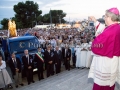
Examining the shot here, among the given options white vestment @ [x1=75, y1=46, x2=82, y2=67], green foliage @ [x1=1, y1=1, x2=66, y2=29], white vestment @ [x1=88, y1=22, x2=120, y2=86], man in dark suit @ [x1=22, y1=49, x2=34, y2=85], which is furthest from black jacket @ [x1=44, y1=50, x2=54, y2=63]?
green foliage @ [x1=1, y1=1, x2=66, y2=29]

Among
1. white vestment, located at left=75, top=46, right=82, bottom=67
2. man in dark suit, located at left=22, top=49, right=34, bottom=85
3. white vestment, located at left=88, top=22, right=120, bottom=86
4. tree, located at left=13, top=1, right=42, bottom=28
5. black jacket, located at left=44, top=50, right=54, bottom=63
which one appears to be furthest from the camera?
tree, located at left=13, top=1, right=42, bottom=28

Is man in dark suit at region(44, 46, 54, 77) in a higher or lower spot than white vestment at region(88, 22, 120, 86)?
lower

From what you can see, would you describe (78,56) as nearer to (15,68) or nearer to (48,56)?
(48,56)

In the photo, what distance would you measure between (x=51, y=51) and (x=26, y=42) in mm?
2159

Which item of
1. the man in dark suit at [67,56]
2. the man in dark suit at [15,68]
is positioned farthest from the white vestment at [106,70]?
the man in dark suit at [67,56]

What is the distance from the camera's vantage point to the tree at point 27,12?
68.3m

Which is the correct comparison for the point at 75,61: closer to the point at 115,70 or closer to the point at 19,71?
the point at 19,71

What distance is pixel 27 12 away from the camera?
232 feet

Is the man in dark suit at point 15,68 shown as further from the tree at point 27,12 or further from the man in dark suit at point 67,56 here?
the tree at point 27,12

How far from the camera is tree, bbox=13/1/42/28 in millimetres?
68312

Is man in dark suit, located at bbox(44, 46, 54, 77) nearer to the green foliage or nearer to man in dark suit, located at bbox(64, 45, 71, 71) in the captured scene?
man in dark suit, located at bbox(64, 45, 71, 71)

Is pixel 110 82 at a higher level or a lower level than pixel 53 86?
higher

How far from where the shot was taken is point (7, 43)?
1091 centimetres

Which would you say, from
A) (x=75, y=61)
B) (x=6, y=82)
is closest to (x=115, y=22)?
(x=6, y=82)
